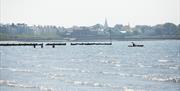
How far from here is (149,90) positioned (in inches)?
1469

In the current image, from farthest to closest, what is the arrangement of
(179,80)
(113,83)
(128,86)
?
1. (179,80)
2. (113,83)
3. (128,86)

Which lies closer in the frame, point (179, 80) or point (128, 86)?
point (128, 86)

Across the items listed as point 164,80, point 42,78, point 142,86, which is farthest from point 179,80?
point 42,78

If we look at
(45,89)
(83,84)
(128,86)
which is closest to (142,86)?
(128,86)

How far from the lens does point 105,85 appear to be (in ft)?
133

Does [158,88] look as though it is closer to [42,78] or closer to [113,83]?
[113,83]

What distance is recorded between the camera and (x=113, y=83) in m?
42.4

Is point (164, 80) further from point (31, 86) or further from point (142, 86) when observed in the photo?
point (31, 86)

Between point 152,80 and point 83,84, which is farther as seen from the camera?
point 152,80

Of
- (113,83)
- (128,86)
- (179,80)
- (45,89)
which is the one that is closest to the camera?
(45,89)

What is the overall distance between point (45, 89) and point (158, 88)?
9.01 metres

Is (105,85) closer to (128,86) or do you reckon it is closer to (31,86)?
(128,86)

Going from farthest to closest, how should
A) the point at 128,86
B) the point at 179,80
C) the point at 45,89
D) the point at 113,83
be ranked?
1. the point at 179,80
2. the point at 113,83
3. the point at 128,86
4. the point at 45,89

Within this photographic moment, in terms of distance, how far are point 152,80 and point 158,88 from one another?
6.61m
